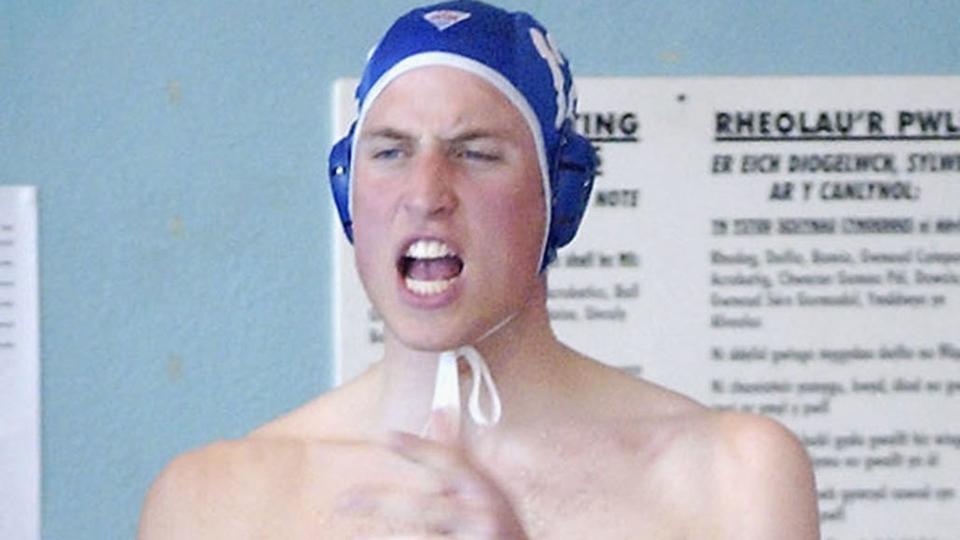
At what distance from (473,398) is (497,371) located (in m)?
0.03

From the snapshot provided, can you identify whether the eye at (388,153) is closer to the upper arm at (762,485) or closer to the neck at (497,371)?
the neck at (497,371)

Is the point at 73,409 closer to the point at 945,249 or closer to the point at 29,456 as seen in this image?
the point at 29,456

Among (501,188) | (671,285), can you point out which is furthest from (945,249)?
(501,188)

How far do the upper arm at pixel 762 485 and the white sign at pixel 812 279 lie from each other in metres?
0.48

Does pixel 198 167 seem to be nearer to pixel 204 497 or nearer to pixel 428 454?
pixel 204 497

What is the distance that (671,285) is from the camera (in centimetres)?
164

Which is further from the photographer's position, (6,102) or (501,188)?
(6,102)

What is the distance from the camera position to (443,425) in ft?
3.59

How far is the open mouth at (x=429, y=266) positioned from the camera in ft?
3.38

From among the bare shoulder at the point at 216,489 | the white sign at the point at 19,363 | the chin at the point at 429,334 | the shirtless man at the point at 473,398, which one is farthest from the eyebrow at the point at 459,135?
the white sign at the point at 19,363

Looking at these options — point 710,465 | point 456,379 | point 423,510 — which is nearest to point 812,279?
point 710,465

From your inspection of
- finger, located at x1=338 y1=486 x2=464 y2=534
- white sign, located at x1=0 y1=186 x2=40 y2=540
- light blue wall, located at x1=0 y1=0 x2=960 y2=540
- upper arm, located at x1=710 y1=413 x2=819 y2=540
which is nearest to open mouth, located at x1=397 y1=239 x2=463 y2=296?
finger, located at x1=338 y1=486 x2=464 y2=534

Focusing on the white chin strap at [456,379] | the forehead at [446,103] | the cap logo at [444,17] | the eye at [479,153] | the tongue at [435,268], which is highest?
the cap logo at [444,17]

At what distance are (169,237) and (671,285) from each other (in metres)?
0.46
